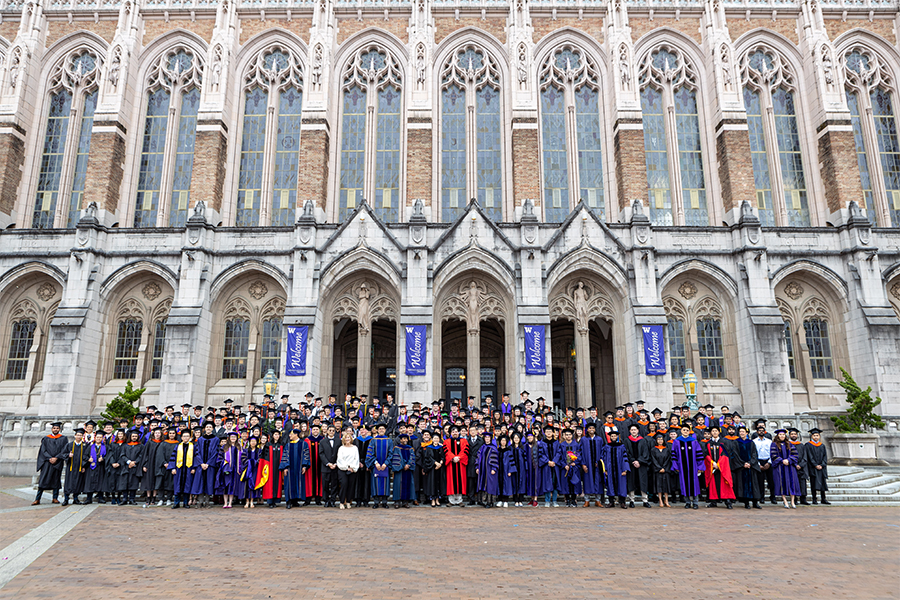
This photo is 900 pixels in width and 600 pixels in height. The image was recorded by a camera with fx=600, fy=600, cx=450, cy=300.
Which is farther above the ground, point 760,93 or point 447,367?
point 760,93

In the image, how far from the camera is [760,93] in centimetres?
2558

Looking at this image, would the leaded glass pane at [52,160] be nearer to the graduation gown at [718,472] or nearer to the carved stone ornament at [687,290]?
the carved stone ornament at [687,290]

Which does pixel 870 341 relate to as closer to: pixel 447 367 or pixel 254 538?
pixel 447 367

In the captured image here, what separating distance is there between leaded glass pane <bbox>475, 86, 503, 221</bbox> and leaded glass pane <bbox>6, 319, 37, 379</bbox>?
Result: 1764 centimetres

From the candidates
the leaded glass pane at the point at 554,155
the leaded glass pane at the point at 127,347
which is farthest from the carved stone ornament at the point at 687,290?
the leaded glass pane at the point at 127,347

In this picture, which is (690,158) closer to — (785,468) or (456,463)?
(785,468)

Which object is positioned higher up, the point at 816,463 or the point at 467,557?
the point at 816,463

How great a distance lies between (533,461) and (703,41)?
21.5 m

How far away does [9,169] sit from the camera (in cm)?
2392

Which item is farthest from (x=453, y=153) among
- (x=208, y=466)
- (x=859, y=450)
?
(x=859, y=450)

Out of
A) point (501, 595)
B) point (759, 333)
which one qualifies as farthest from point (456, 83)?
point (501, 595)

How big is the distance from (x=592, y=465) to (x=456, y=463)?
280 cm

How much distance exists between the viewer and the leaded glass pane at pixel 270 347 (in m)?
A: 21.8

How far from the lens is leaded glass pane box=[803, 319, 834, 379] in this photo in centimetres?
2172
